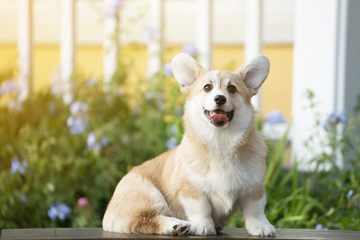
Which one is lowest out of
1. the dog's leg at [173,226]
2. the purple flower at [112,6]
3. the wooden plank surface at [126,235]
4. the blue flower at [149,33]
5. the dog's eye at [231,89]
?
the wooden plank surface at [126,235]

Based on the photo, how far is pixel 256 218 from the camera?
189 cm

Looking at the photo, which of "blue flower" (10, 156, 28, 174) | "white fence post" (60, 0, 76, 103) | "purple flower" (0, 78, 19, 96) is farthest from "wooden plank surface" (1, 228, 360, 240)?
"white fence post" (60, 0, 76, 103)

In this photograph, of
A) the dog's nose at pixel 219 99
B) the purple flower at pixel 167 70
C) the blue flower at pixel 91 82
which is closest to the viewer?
the dog's nose at pixel 219 99

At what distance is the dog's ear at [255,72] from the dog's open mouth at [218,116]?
7.1 inches

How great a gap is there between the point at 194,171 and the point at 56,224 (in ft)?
7.35

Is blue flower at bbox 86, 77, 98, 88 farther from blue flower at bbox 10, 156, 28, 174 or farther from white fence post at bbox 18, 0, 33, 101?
blue flower at bbox 10, 156, 28, 174

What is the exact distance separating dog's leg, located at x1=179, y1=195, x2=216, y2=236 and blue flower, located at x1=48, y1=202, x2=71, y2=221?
1.93 m

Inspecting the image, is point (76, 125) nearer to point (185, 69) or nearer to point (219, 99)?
point (185, 69)

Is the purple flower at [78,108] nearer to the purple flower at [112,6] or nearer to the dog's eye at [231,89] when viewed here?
the purple flower at [112,6]

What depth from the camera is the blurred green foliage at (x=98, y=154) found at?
11.8ft

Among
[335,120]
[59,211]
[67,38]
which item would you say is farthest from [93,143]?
[335,120]

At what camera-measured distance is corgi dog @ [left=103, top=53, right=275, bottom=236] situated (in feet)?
5.93

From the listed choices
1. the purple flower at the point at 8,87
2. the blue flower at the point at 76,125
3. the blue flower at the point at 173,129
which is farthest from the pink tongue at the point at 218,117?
the purple flower at the point at 8,87

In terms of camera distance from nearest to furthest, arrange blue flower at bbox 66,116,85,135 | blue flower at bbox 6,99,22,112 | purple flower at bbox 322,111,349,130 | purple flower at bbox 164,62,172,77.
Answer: purple flower at bbox 322,111,349,130 < blue flower at bbox 66,116,85,135 < purple flower at bbox 164,62,172,77 < blue flower at bbox 6,99,22,112
